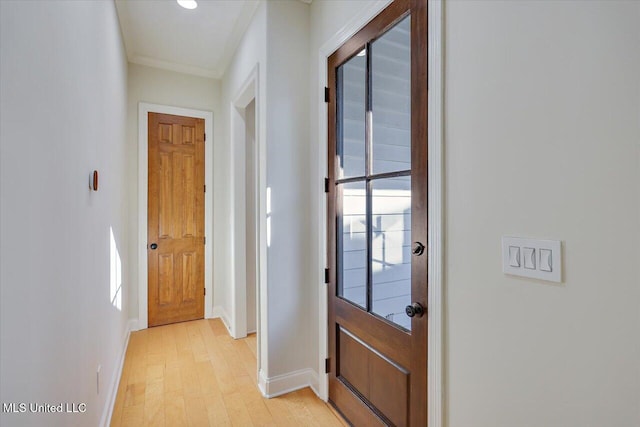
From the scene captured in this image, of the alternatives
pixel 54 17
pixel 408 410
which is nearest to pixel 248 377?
pixel 408 410

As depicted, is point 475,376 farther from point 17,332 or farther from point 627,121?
point 17,332

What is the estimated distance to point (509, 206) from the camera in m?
1.02

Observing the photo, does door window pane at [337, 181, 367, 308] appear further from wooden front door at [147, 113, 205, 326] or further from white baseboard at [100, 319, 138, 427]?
wooden front door at [147, 113, 205, 326]

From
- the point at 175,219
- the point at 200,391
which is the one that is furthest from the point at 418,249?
the point at 175,219

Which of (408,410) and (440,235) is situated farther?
(408,410)

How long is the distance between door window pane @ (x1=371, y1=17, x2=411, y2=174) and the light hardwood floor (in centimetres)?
161

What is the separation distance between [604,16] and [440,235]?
777 mm

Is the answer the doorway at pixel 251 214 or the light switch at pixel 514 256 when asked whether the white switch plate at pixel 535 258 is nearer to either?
the light switch at pixel 514 256

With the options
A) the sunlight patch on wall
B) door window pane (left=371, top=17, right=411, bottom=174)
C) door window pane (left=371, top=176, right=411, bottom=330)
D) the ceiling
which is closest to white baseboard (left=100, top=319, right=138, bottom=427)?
the sunlight patch on wall

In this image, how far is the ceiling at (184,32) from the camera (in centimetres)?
247

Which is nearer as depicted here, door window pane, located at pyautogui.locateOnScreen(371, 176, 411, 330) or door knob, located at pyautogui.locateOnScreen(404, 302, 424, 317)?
door knob, located at pyautogui.locateOnScreen(404, 302, 424, 317)

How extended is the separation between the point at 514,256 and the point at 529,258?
1.8 inches

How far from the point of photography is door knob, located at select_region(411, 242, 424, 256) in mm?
1347

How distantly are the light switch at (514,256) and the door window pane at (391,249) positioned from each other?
470 mm
